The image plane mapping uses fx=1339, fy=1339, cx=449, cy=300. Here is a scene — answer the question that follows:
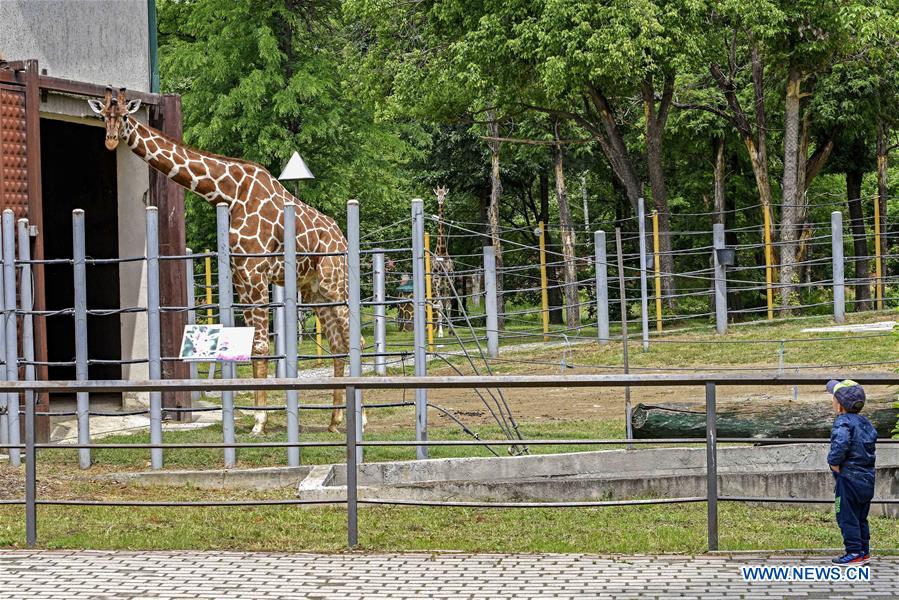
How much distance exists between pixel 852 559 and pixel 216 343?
20.7ft

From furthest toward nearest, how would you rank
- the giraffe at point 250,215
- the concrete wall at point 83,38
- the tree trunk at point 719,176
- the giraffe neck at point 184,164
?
the tree trunk at point 719,176
the concrete wall at point 83,38
the giraffe neck at point 184,164
the giraffe at point 250,215

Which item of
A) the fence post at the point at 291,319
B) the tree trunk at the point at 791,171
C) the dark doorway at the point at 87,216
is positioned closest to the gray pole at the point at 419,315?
the fence post at the point at 291,319

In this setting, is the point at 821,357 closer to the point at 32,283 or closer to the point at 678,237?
the point at 32,283

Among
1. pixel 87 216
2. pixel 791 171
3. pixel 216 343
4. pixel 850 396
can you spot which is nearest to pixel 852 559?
pixel 850 396

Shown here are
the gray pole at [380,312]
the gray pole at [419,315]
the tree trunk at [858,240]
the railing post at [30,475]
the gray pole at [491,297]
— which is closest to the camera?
the railing post at [30,475]

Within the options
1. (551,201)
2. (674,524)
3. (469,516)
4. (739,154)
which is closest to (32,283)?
(469,516)

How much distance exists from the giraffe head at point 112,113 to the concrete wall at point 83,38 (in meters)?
1.85

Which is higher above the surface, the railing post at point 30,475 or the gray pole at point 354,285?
the gray pole at point 354,285

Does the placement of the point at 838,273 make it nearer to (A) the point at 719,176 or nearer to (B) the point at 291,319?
(A) the point at 719,176

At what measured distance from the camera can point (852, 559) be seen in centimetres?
702

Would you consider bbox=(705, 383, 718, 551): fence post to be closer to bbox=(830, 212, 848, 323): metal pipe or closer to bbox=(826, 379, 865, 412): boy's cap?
bbox=(826, 379, 865, 412): boy's cap

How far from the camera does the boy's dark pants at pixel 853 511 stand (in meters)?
7.09

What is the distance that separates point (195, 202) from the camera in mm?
32375

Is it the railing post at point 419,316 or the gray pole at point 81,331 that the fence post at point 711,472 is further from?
the gray pole at point 81,331
